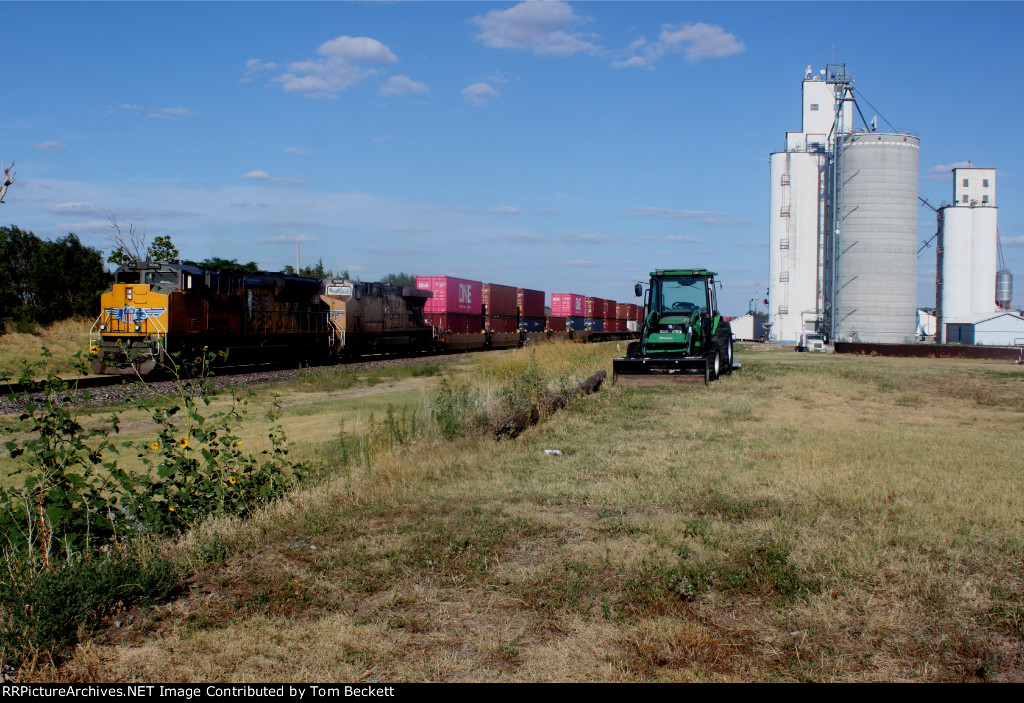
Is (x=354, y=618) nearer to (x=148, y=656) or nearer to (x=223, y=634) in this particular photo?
(x=223, y=634)

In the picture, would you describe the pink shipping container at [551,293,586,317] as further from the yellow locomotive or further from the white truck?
the yellow locomotive

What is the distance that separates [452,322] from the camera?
35.4 metres

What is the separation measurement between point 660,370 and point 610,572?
507 inches

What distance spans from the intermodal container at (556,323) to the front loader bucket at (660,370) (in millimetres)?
28436

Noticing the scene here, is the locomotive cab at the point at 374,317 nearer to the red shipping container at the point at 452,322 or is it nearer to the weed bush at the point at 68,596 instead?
the red shipping container at the point at 452,322

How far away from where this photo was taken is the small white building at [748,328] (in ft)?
260

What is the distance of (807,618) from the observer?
13.4ft

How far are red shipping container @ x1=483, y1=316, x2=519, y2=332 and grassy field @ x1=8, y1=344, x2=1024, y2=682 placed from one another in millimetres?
30321

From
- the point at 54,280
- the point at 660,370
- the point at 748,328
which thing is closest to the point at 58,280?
the point at 54,280

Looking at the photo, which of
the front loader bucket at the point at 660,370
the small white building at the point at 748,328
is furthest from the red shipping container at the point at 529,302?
the small white building at the point at 748,328

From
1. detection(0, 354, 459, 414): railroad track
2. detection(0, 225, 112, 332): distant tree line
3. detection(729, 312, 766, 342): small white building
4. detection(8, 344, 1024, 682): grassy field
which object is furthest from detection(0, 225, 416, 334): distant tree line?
detection(729, 312, 766, 342): small white building

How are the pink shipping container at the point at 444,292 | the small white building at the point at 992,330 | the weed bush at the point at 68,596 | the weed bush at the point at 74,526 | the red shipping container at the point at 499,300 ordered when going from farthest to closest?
the small white building at the point at 992,330, the red shipping container at the point at 499,300, the pink shipping container at the point at 444,292, the weed bush at the point at 74,526, the weed bush at the point at 68,596

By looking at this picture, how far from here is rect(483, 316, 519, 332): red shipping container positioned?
39469mm

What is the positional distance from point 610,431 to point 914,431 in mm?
4541
